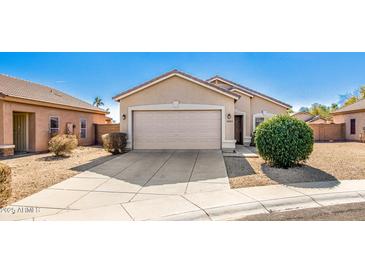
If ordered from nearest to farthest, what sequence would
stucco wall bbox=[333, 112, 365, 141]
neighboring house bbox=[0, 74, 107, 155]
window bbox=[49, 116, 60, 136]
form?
neighboring house bbox=[0, 74, 107, 155] < window bbox=[49, 116, 60, 136] < stucco wall bbox=[333, 112, 365, 141]

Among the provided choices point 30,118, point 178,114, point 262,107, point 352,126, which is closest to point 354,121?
point 352,126

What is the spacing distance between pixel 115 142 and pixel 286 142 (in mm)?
8352

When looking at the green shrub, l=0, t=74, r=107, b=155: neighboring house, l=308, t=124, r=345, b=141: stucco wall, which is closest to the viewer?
the green shrub

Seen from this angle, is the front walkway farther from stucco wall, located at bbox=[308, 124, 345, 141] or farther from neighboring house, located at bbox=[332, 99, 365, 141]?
stucco wall, located at bbox=[308, 124, 345, 141]

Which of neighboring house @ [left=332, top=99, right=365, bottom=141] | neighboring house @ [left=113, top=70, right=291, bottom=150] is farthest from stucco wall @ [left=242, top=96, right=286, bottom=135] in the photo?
neighboring house @ [left=332, top=99, right=365, bottom=141]

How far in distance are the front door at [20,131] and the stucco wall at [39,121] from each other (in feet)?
1.24

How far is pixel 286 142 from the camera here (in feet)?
25.3

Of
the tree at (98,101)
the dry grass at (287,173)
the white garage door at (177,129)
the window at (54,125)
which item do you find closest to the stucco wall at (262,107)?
the white garage door at (177,129)

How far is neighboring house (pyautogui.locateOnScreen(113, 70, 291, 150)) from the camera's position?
40.4ft

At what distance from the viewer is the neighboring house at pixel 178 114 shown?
12312 millimetres
